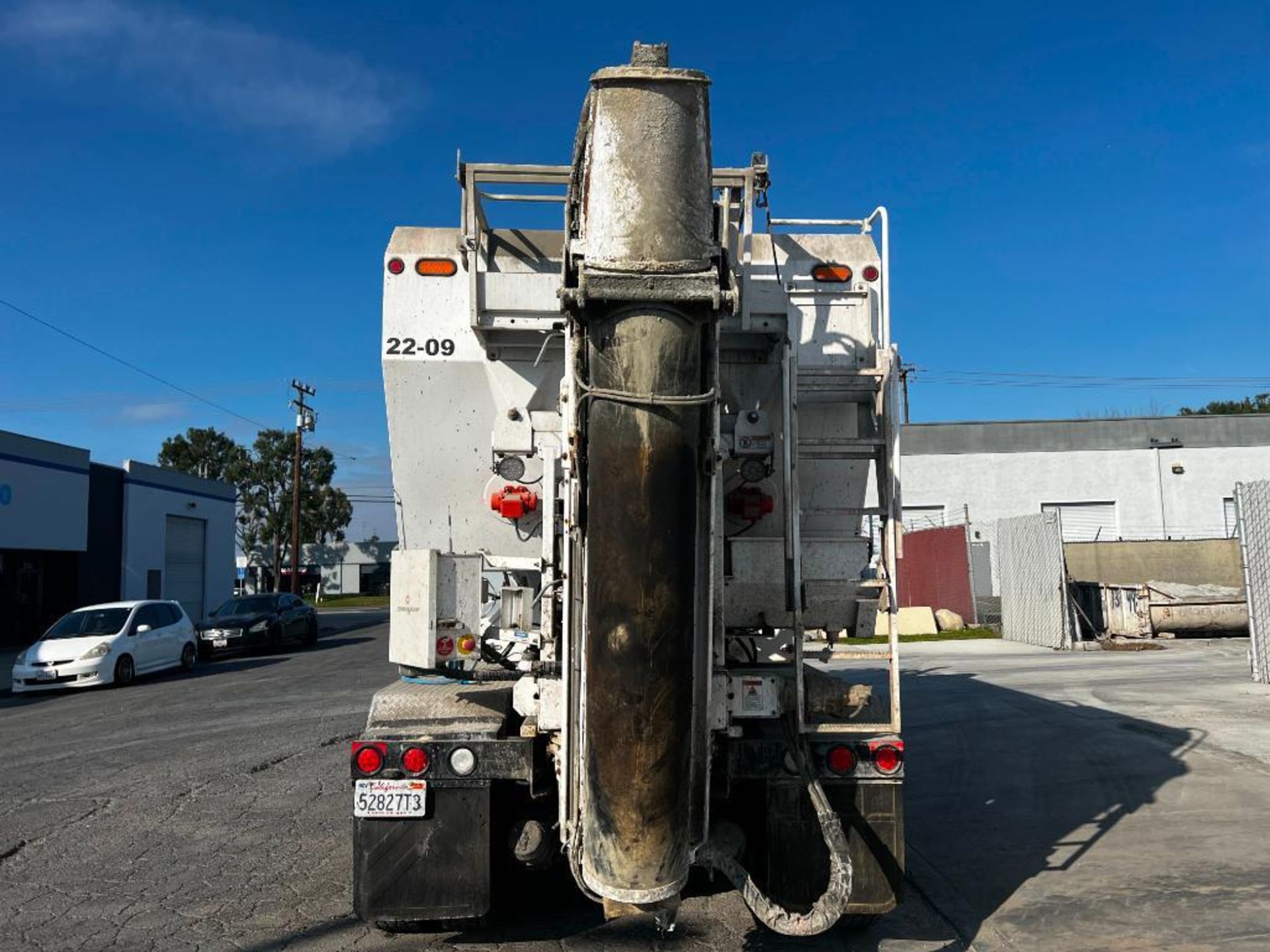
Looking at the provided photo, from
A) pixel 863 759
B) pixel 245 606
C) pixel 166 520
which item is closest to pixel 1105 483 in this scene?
pixel 245 606

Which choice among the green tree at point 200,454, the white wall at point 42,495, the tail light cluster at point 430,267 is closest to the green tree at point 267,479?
the green tree at point 200,454

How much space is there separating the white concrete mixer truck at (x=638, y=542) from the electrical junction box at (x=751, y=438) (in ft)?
Result: 0.04

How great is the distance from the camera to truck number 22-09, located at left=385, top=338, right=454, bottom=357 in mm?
5133

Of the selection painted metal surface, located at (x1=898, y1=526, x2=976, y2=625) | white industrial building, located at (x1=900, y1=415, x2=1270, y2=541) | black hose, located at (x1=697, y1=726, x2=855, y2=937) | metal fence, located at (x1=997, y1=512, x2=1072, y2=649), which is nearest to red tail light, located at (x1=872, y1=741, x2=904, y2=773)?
black hose, located at (x1=697, y1=726, x2=855, y2=937)

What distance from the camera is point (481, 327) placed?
4.85 meters

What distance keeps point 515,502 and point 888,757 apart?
2093 millimetres

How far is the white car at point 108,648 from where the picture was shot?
53.8 ft

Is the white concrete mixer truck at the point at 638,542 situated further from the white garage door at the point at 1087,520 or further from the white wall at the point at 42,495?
the white garage door at the point at 1087,520

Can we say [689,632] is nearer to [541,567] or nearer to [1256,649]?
[541,567]

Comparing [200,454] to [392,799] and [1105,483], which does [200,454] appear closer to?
[1105,483]

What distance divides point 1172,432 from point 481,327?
3812 centimetres

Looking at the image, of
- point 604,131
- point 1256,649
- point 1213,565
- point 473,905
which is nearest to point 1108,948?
point 473,905

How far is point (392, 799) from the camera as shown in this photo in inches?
183

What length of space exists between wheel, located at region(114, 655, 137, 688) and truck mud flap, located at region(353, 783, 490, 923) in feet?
47.4
